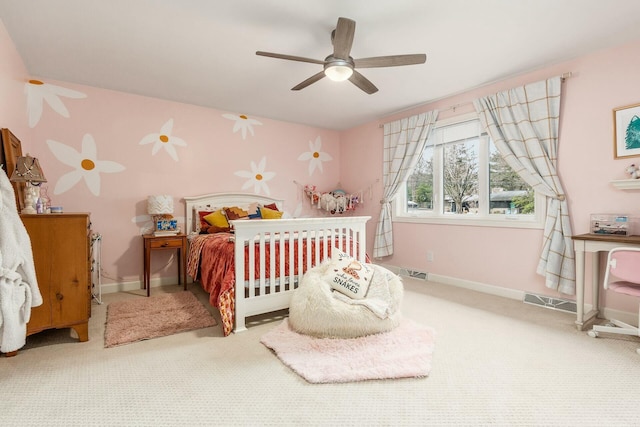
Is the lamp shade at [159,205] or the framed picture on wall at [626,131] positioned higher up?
the framed picture on wall at [626,131]

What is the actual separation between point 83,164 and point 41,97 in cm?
74

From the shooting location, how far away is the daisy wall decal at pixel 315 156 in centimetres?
500

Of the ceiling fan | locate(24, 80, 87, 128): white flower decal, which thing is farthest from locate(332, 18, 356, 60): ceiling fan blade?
locate(24, 80, 87, 128): white flower decal

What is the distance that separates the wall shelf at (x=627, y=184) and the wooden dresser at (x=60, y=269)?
4.10 m

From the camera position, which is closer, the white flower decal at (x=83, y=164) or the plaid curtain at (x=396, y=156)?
the white flower decal at (x=83, y=164)

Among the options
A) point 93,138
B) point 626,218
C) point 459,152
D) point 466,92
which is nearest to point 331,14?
point 466,92

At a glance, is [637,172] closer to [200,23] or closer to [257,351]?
[257,351]

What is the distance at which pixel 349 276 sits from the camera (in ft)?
8.05

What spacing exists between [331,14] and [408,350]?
231 cm

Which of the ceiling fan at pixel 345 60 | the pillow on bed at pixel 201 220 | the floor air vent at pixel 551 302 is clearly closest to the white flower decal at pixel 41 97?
the pillow on bed at pixel 201 220

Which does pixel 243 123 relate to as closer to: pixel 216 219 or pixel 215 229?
pixel 216 219

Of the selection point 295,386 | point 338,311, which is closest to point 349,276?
point 338,311

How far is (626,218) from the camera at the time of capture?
2.40 meters

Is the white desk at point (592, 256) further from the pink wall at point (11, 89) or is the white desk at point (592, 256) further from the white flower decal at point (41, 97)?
the white flower decal at point (41, 97)
